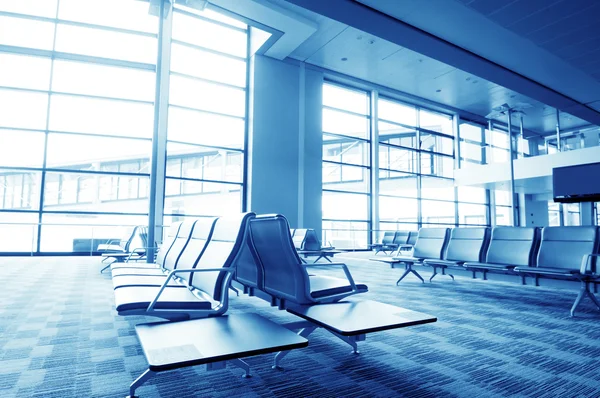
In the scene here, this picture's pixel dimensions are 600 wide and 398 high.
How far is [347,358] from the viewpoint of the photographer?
6.86 feet

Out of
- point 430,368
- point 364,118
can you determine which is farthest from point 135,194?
point 430,368

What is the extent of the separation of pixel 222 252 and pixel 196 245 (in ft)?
1.95

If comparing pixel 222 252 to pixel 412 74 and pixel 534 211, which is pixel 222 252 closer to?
pixel 412 74

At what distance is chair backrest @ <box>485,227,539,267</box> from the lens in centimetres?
405

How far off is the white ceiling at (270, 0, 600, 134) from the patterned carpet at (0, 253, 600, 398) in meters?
6.68

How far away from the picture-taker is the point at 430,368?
1942mm

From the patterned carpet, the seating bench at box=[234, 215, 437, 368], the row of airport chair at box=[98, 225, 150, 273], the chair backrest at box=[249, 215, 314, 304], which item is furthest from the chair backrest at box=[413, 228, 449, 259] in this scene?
the row of airport chair at box=[98, 225, 150, 273]

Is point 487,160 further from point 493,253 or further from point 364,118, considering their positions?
point 493,253

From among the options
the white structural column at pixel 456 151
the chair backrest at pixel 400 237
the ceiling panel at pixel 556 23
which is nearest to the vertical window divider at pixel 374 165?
the chair backrest at pixel 400 237

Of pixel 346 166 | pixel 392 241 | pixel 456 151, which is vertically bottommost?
pixel 392 241

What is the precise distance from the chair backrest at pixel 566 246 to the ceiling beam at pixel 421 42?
8.72 ft

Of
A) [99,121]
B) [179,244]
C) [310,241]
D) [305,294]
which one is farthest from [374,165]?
[305,294]

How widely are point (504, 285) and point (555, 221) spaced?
49.2ft

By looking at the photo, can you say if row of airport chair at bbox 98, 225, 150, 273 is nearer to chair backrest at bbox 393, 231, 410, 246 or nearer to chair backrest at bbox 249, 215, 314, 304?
chair backrest at bbox 249, 215, 314, 304
